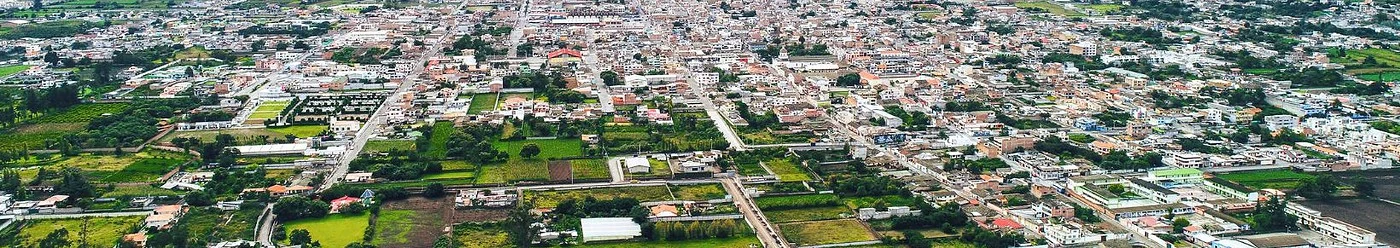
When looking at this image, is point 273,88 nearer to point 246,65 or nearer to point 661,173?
point 246,65

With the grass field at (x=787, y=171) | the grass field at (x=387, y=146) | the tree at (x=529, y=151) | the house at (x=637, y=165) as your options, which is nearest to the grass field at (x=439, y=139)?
the grass field at (x=387, y=146)

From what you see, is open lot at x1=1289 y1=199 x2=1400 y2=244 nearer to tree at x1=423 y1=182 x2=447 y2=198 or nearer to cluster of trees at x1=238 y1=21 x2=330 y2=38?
tree at x1=423 y1=182 x2=447 y2=198

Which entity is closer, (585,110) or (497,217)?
(497,217)

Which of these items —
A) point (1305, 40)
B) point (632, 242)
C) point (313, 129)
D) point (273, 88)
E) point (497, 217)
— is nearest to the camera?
point (632, 242)

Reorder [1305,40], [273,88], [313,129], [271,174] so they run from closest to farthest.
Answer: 1. [271,174]
2. [313,129]
3. [273,88]
4. [1305,40]

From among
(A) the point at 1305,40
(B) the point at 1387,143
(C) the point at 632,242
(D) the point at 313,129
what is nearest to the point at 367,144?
(D) the point at 313,129

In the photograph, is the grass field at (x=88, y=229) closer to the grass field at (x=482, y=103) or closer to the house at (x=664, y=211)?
the house at (x=664, y=211)

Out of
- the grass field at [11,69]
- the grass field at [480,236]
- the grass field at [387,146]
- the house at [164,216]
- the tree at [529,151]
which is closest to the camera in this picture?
the grass field at [480,236]
